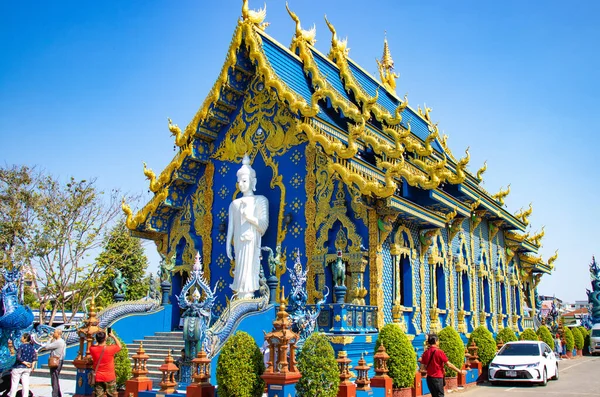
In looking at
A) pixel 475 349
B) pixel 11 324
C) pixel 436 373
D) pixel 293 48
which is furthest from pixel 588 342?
pixel 11 324

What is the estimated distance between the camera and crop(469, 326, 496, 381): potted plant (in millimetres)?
15742

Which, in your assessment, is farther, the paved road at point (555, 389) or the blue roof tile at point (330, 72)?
the blue roof tile at point (330, 72)

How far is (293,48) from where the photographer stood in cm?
1869

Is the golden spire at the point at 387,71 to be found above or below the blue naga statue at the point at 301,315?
above

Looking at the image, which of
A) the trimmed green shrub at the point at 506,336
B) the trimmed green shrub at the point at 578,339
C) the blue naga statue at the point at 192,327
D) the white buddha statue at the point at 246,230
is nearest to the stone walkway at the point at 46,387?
the blue naga statue at the point at 192,327

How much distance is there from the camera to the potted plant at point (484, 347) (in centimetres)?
1574

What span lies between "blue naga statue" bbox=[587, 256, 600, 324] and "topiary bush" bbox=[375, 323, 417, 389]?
89.1 feet

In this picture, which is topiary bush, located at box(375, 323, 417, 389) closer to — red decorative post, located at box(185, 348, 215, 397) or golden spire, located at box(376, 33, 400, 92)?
red decorative post, located at box(185, 348, 215, 397)

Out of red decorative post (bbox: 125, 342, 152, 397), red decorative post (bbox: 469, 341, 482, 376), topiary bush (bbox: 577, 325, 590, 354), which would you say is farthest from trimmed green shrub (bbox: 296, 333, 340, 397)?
topiary bush (bbox: 577, 325, 590, 354)

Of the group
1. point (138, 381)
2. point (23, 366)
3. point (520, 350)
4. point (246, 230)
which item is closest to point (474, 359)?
point (520, 350)

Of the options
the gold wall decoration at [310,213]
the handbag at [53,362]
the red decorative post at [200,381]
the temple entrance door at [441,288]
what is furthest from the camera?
the temple entrance door at [441,288]

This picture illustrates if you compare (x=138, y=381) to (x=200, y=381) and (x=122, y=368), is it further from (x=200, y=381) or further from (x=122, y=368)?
(x=200, y=381)

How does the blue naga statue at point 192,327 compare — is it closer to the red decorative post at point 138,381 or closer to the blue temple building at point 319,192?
the red decorative post at point 138,381

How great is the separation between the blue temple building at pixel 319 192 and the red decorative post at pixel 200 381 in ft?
11.1
